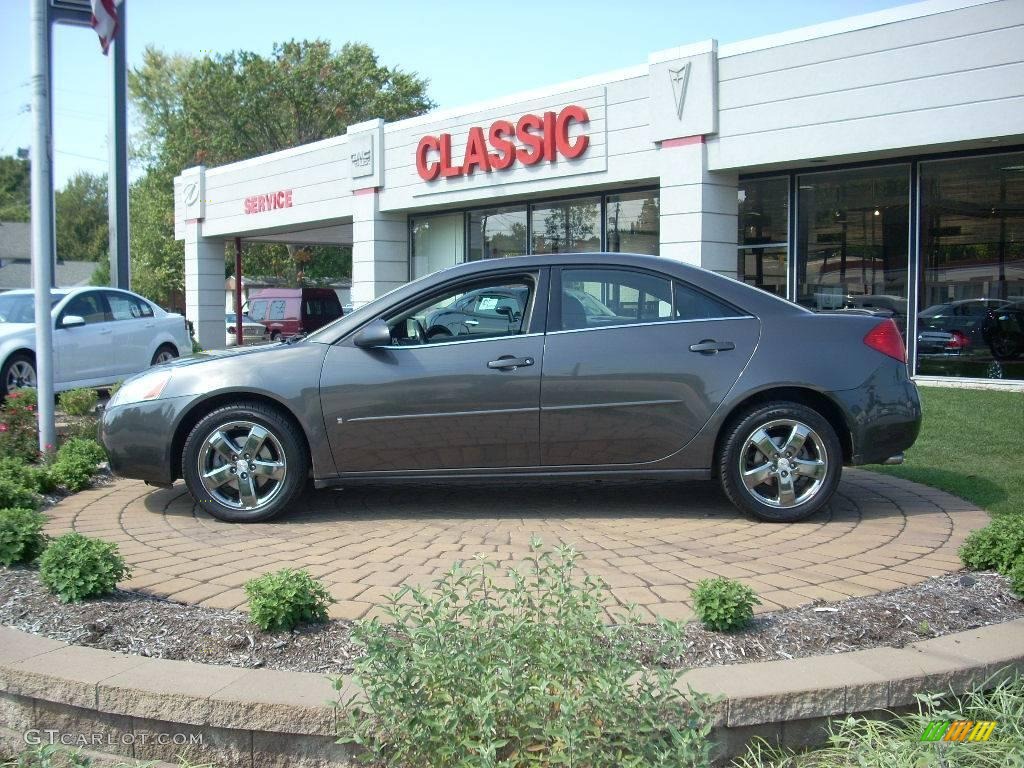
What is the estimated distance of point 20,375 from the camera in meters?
11.4

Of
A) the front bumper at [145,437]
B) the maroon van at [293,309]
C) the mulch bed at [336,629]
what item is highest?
the maroon van at [293,309]

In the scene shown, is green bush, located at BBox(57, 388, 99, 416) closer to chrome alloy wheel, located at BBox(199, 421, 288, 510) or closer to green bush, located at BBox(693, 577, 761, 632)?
chrome alloy wheel, located at BBox(199, 421, 288, 510)

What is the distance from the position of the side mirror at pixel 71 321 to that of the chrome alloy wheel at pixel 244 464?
25.3 feet

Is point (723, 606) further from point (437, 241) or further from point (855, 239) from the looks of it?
point (437, 241)

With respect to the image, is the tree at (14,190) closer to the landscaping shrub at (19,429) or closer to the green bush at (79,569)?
the landscaping shrub at (19,429)

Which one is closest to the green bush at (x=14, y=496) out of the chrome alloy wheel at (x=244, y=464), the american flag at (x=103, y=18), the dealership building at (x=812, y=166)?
the chrome alloy wheel at (x=244, y=464)

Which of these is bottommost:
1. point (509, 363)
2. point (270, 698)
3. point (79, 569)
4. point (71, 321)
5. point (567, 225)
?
point (270, 698)

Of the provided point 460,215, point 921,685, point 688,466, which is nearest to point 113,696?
point 921,685

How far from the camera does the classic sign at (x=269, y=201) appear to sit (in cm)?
2378

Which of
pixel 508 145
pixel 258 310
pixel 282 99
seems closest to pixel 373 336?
pixel 508 145

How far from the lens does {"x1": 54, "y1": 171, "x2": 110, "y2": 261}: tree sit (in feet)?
272

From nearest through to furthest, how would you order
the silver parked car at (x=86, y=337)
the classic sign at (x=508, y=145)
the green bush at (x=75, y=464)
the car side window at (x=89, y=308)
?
the green bush at (x=75, y=464) → the silver parked car at (x=86, y=337) → the car side window at (x=89, y=308) → the classic sign at (x=508, y=145)

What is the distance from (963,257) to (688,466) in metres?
10.1

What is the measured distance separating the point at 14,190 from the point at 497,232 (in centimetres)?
8114
